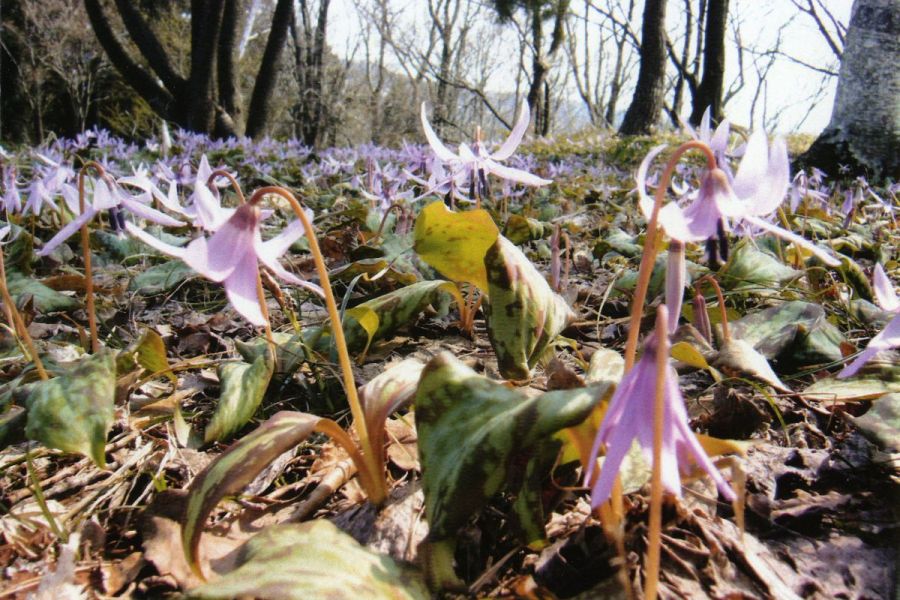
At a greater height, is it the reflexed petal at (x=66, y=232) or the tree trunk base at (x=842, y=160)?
the tree trunk base at (x=842, y=160)

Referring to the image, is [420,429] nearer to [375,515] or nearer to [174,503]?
[375,515]

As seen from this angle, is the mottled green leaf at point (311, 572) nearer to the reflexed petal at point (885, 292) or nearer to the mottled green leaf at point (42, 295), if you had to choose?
the reflexed petal at point (885, 292)

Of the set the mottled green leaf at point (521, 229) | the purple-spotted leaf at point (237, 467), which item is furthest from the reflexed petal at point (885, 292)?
the mottled green leaf at point (521, 229)

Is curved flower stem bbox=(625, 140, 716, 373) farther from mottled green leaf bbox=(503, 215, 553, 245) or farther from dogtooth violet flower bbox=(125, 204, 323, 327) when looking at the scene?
mottled green leaf bbox=(503, 215, 553, 245)

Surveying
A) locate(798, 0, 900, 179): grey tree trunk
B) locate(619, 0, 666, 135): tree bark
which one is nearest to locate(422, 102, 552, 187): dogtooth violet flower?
locate(798, 0, 900, 179): grey tree trunk

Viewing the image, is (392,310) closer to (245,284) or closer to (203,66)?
(245,284)

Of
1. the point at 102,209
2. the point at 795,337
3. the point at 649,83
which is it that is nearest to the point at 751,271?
the point at 795,337
